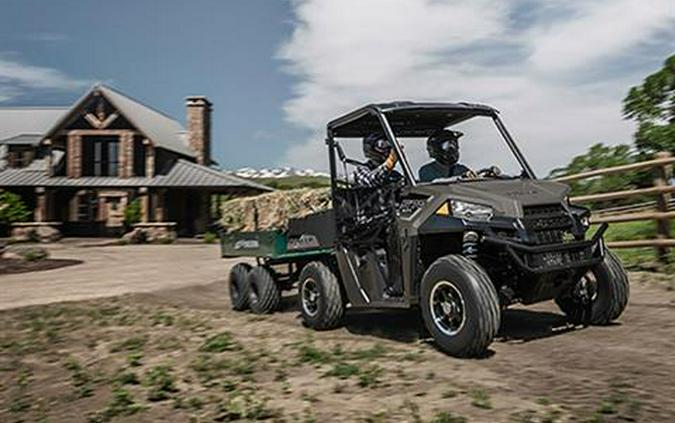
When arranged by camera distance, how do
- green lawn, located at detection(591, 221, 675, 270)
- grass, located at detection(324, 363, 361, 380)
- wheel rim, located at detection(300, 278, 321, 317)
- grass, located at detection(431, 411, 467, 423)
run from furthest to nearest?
1. green lawn, located at detection(591, 221, 675, 270)
2. wheel rim, located at detection(300, 278, 321, 317)
3. grass, located at detection(324, 363, 361, 380)
4. grass, located at detection(431, 411, 467, 423)

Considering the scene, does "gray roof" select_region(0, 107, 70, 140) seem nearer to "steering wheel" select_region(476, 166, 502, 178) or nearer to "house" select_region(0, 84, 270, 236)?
"house" select_region(0, 84, 270, 236)

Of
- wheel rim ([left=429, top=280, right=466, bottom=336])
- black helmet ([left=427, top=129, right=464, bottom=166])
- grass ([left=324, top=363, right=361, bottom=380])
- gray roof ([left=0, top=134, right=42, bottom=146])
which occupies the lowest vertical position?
grass ([left=324, top=363, right=361, bottom=380])

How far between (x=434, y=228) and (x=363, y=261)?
1278mm

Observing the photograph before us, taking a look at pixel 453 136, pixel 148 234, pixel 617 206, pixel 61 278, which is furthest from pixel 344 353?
pixel 148 234

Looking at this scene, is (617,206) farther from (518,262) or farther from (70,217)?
(70,217)

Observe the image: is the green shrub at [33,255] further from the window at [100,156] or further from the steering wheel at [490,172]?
the steering wheel at [490,172]

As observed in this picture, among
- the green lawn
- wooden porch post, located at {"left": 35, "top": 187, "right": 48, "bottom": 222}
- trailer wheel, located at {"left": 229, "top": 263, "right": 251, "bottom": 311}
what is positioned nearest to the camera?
trailer wheel, located at {"left": 229, "top": 263, "right": 251, "bottom": 311}

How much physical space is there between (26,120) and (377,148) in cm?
4001

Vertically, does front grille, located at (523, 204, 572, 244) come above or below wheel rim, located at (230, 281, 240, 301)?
above

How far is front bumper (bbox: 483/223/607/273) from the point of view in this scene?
509 cm

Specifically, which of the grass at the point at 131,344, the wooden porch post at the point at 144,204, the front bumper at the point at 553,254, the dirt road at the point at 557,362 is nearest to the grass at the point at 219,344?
the dirt road at the point at 557,362

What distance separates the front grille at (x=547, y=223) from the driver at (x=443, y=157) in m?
1.06

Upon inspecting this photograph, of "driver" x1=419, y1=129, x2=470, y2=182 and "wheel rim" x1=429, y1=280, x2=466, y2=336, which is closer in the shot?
"wheel rim" x1=429, y1=280, x2=466, y2=336

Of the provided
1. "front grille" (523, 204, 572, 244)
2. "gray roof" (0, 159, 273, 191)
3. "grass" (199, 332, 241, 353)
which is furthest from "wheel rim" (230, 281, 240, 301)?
"gray roof" (0, 159, 273, 191)
